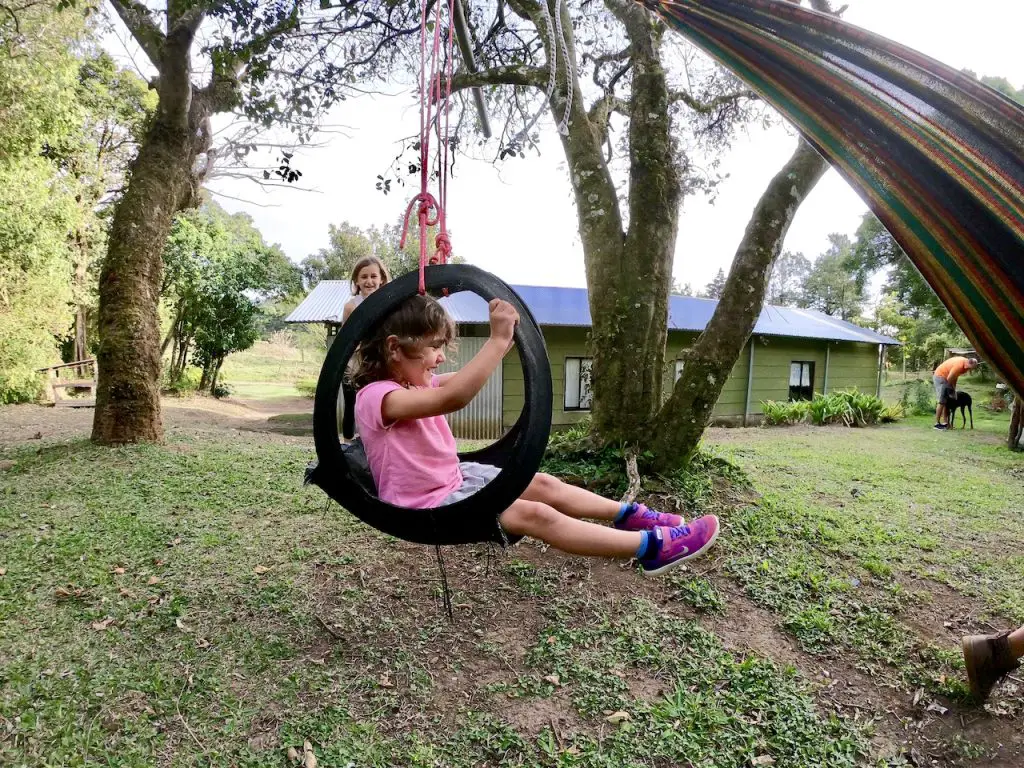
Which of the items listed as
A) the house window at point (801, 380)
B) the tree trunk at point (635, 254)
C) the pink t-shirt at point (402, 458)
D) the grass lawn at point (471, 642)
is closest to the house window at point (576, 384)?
the house window at point (801, 380)

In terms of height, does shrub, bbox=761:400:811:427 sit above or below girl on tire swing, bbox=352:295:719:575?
below

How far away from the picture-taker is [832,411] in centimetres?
1172

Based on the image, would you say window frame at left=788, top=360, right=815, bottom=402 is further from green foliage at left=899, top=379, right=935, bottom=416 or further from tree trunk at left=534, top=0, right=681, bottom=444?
tree trunk at left=534, top=0, right=681, bottom=444

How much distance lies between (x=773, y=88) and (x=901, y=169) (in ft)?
1.41

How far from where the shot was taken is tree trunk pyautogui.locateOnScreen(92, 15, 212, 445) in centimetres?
543

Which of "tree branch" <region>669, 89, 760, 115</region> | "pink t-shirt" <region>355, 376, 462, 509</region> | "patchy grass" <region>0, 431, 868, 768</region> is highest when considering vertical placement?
"tree branch" <region>669, 89, 760, 115</region>

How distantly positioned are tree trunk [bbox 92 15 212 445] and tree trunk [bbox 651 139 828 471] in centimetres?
469

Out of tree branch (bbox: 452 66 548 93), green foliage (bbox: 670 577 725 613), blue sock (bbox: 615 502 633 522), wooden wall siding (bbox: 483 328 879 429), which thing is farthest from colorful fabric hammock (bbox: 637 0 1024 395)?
wooden wall siding (bbox: 483 328 879 429)

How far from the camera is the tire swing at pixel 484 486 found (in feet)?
5.67

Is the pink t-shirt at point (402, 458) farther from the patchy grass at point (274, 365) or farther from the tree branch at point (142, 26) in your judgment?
the patchy grass at point (274, 365)

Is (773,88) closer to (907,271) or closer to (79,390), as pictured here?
(907,271)

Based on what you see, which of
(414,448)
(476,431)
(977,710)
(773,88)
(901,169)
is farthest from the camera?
(476,431)

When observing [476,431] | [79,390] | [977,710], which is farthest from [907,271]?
[79,390]

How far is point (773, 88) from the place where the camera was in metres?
1.69
